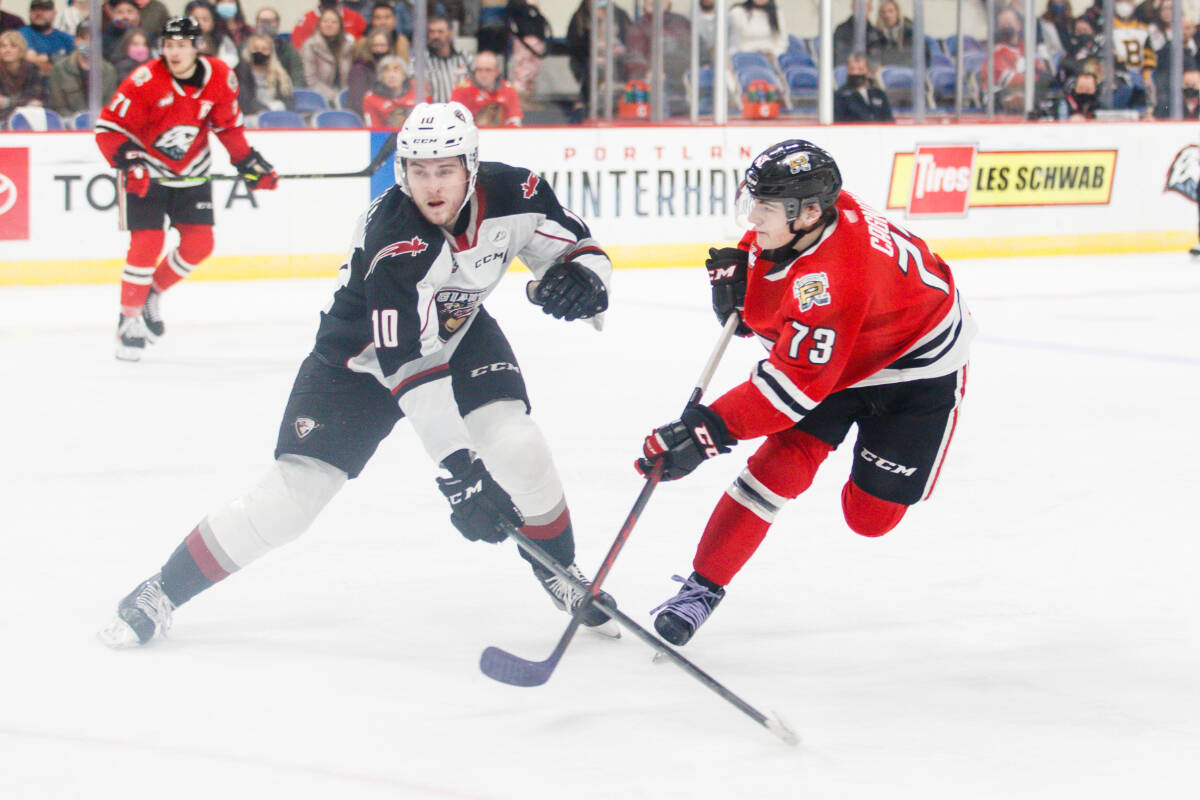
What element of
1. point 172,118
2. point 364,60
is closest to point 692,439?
point 172,118

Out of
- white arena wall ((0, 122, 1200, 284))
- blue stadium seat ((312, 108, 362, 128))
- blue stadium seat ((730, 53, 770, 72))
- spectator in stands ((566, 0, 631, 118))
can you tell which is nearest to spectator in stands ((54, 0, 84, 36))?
white arena wall ((0, 122, 1200, 284))

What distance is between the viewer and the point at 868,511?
2.46 m

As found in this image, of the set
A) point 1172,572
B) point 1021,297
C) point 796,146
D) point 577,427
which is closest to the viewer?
point 796,146

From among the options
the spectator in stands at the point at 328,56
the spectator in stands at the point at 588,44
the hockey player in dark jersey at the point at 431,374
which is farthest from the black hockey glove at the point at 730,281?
the spectator in stands at the point at 588,44

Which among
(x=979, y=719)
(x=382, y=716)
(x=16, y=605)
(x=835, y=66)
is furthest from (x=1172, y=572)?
(x=835, y=66)

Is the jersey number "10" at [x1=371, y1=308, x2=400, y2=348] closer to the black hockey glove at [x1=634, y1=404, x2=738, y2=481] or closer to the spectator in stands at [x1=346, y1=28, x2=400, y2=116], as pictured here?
the black hockey glove at [x1=634, y1=404, x2=738, y2=481]

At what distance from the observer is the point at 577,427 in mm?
4238

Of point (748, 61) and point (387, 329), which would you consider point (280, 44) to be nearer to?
point (748, 61)

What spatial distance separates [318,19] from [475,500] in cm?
652

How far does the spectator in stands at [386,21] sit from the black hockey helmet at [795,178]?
20.7 feet

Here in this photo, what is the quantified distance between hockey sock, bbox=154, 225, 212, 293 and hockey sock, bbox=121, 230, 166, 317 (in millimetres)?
76

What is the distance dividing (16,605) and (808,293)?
1.52 m

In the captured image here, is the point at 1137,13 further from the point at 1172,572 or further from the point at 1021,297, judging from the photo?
the point at 1172,572

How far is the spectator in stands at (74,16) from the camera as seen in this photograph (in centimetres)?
748
